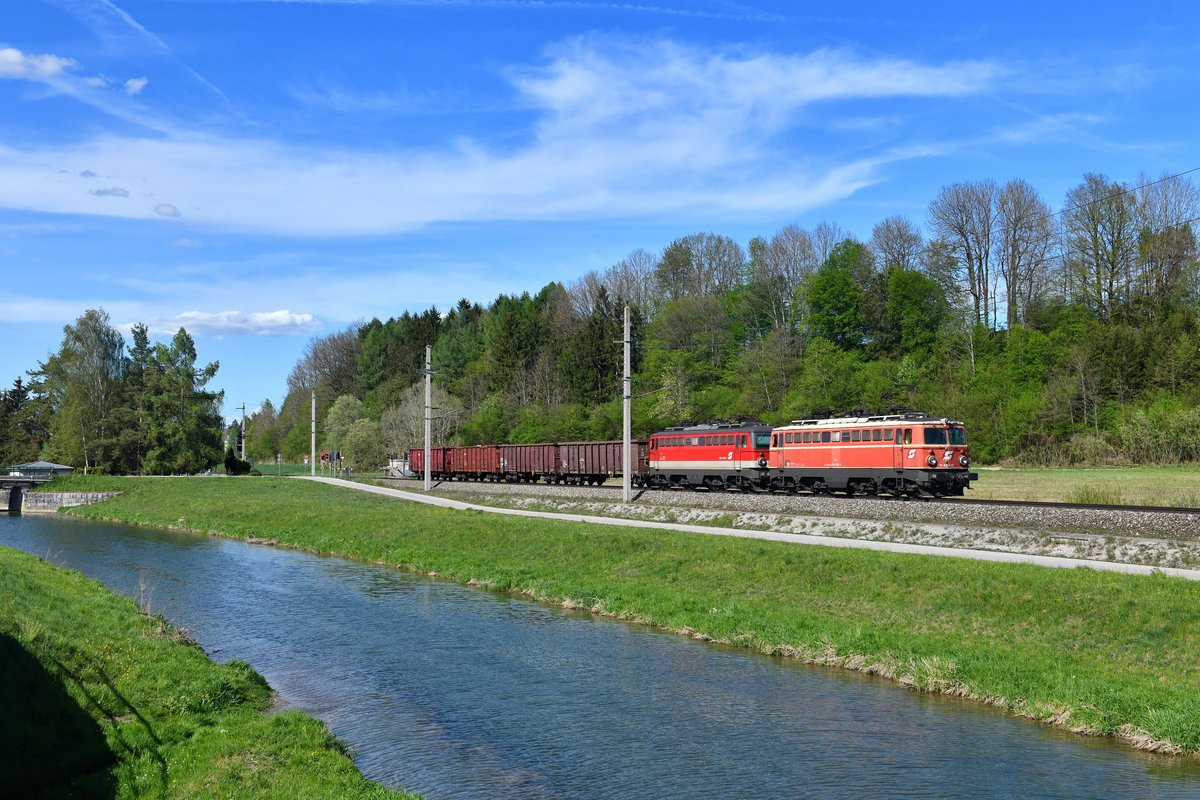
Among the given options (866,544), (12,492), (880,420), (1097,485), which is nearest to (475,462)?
(12,492)

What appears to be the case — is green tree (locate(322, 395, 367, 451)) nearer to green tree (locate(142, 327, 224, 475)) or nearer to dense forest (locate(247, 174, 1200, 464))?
dense forest (locate(247, 174, 1200, 464))

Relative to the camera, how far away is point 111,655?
51.4 ft

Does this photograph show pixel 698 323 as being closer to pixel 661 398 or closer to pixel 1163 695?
pixel 661 398

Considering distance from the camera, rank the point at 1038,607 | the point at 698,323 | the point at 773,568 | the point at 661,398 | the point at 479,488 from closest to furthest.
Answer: the point at 1038,607
the point at 773,568
the point at 479,488
the point at 661,398
the point at 698,323

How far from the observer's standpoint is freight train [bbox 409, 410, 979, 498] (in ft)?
123

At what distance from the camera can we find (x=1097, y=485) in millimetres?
43812

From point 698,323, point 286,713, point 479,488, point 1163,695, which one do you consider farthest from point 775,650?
point 698,323

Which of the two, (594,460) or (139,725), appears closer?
(139,725)

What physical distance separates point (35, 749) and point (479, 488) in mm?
49771

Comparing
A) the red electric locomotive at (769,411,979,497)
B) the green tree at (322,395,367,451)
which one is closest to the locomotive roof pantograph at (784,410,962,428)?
the red electric locomotive at (769,411,979,497)

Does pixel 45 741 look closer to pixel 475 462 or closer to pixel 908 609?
pixel 908 609

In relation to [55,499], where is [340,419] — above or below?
above

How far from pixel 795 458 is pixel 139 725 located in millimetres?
34925

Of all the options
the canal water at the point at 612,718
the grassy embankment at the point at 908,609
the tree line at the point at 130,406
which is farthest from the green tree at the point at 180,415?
the canal water at the point at 612,718
